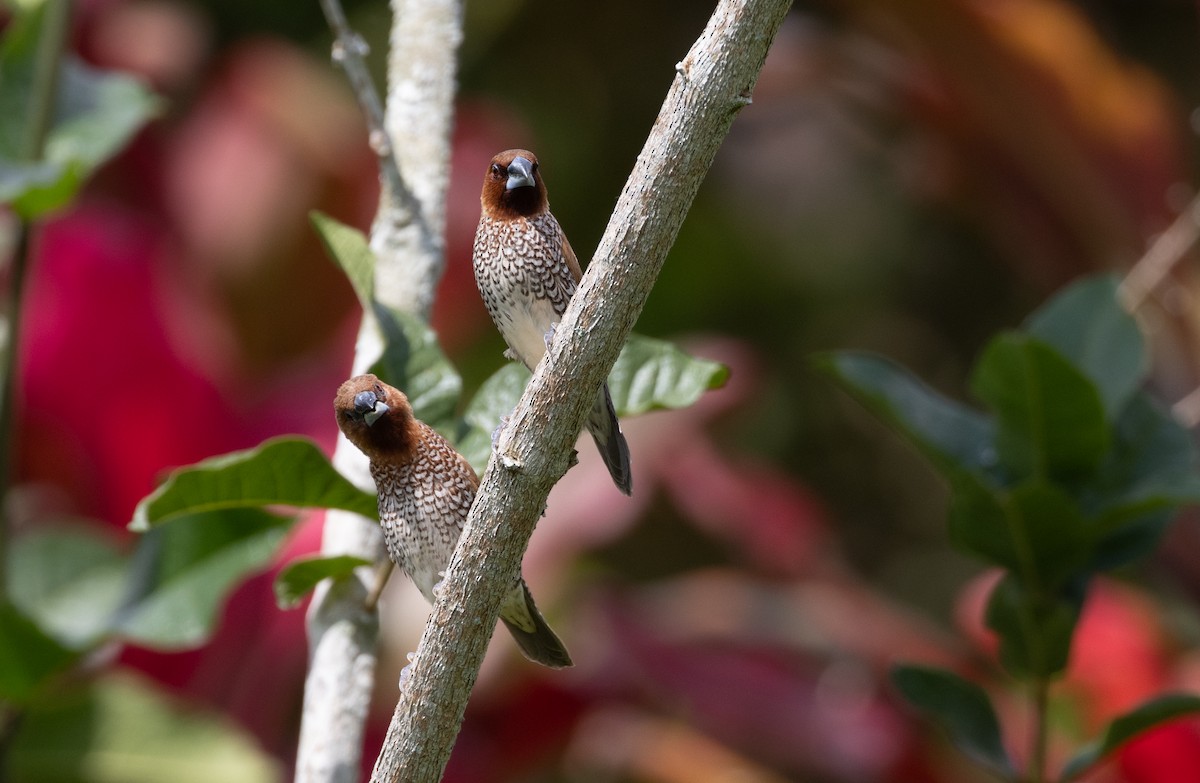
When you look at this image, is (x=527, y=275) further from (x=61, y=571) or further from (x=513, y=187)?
(x=61, y=571)

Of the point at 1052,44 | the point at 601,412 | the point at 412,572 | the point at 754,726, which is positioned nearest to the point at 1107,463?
the point at 601,412

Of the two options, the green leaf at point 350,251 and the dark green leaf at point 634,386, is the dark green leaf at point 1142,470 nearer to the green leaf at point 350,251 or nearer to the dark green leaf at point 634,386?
the dark green leaf at point 634,386

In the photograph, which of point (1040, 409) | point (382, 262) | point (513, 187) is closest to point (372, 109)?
point (382, 262)

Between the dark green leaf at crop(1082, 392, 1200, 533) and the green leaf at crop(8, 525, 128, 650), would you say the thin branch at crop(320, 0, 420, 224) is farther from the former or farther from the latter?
the green leaf at crop(8, 525, 128, 650)

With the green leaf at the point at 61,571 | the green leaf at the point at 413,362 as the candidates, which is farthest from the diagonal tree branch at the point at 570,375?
the green leaf at the point at 61,571

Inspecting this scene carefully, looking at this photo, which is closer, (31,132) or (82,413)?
(31,132)

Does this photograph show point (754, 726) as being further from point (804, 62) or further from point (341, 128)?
point (341, 128)
